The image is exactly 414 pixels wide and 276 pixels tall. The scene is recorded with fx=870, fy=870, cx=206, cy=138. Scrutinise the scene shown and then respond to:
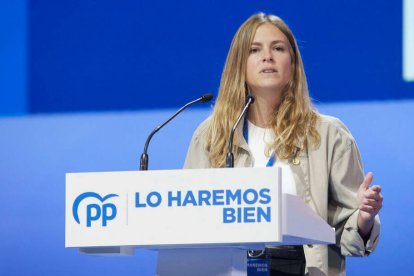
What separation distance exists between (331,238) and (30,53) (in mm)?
2126

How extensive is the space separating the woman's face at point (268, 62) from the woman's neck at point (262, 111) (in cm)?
3

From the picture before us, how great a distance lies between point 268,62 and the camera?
9.61ft

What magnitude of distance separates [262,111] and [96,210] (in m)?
1.02

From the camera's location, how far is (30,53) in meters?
3.95

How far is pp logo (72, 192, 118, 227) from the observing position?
6.75 feet

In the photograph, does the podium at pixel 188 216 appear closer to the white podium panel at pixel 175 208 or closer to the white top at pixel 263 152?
the white podium panel at pixel 175 208

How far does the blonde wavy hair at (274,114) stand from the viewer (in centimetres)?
282

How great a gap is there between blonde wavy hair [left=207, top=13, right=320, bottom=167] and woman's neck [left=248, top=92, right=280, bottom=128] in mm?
24

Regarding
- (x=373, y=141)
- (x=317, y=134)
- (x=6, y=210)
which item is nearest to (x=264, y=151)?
(x=317, y=134)

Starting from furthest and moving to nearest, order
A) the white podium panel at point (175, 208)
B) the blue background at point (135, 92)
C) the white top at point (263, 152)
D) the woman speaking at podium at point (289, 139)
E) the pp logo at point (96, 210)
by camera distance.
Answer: the blue background at point (135, 92), the white top at point (263, 152), the woman speaking at podium at point (289, 139), the pp logo at point (96, 210), the white podium panel at point (175, 208)

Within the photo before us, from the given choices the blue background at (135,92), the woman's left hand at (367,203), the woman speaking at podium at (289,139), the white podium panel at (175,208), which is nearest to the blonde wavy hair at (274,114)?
the woman speaking at podium at (289,139)

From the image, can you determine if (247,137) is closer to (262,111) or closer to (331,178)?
(262,111)

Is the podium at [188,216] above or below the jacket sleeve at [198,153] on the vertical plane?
below

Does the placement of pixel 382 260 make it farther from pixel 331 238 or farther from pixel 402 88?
pixel 331 238
